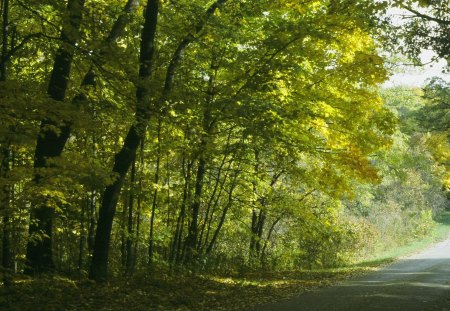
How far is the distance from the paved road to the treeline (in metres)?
2.67

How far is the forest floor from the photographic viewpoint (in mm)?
7867

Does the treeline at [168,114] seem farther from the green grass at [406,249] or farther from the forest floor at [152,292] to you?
the green grass at [406,249]

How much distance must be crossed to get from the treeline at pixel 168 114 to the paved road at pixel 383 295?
2666 millimetres

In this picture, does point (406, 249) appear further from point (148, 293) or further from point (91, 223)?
point (148, 293)

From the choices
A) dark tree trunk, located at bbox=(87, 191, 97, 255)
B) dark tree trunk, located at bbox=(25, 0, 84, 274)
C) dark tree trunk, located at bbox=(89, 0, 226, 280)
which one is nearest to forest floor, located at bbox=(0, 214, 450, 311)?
dark tree trunk, located at bbox=(89, 0, 226, 280)

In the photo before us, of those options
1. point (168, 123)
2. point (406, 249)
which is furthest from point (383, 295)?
point (406, 249)

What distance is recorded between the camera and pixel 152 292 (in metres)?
9.70

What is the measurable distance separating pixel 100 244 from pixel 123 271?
2.56 metres

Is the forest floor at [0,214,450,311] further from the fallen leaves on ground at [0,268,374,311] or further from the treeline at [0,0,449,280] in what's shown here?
the treeline at [0,0,449,280]

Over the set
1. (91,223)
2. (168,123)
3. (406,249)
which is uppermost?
(168,123)

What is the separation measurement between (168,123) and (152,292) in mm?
3947

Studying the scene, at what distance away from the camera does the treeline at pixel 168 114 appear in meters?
7.84

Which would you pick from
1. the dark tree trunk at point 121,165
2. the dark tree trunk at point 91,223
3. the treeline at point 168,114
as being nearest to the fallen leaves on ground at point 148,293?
the dark tree trunk at point 121,165

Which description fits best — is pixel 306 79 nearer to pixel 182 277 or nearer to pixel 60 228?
pixel 182 277
